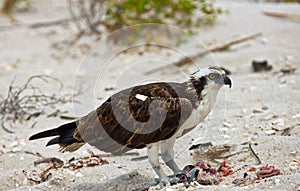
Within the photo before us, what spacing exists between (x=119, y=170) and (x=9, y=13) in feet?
21.1

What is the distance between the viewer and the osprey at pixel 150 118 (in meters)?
2.87

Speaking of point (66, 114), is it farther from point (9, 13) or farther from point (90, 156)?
point (9, 13)

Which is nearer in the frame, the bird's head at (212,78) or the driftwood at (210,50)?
the bird's head at (212,78)

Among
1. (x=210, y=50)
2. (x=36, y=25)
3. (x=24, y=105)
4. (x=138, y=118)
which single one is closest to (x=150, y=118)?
(x=138, y=118)

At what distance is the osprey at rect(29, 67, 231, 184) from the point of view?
113 inches

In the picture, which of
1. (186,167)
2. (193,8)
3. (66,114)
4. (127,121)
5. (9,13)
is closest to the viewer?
(127,121)

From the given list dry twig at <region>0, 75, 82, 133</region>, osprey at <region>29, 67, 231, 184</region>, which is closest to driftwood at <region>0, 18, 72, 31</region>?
dry twig at <region>0, 75, 82, 133</region>

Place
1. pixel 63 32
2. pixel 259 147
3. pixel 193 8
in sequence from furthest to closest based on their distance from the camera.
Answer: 1. pixel 63 32
2. pixel 193 8
3. pixel 259 147

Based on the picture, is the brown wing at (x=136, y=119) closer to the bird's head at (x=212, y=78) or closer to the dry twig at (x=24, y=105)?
the bird's head at (x=212, y=78)

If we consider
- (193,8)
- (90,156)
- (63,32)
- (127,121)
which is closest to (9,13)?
(63,32)

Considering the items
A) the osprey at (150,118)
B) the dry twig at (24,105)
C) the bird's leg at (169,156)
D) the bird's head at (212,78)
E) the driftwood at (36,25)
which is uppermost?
the driftwood at (36,25)

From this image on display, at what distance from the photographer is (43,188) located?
3.07 metres

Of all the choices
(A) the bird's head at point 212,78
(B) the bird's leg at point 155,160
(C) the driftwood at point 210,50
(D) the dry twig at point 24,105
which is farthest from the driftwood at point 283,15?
(B) the bird's leg at point 155,160

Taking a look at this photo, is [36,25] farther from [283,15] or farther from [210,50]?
[283,15]
